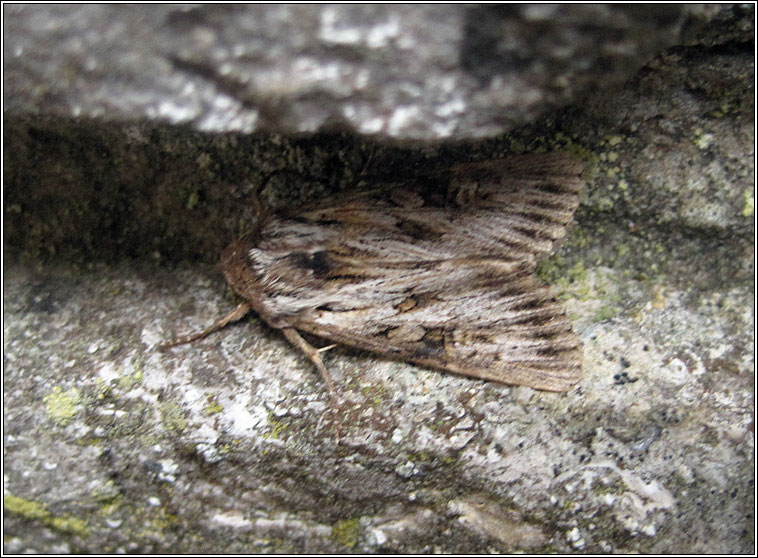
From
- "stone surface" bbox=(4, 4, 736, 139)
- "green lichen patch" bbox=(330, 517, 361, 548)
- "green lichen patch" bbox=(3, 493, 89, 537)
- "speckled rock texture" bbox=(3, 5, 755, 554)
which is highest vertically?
"stone surface" bbox=(4, 4, 736, 139)

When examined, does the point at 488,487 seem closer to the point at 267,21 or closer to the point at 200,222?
the point at 200,222

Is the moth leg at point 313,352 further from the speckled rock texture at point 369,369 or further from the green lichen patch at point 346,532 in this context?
the green lichen patch at point 346,532

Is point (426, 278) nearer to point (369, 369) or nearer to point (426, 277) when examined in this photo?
point (426, 277)

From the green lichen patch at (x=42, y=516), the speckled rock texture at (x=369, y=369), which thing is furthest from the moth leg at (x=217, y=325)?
the green lichen patch at (x=42, y=516)

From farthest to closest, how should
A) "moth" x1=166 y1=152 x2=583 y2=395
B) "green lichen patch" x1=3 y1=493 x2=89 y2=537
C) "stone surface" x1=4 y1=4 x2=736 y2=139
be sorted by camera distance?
1. "green lichen patch" x1=3 y1=493 x2=89 y2=537
2. "moth" x1=166 y1=152 x2=583 y2=395
3. "stone surface" x1=4 y1=4 x2=736 y2=139

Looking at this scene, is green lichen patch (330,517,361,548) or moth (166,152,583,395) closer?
moth (166,152,583,395)

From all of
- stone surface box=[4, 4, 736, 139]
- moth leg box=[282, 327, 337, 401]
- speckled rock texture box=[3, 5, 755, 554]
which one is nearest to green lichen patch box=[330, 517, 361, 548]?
speckled rock texture box=[3, 5, 755, 554]

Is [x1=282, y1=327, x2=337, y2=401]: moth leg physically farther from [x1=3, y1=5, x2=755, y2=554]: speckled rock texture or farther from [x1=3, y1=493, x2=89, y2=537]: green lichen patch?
[x1=3, y1=493, x2=89, y2=537]: green lichen patch
